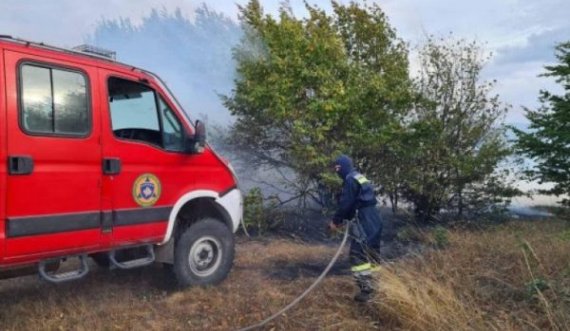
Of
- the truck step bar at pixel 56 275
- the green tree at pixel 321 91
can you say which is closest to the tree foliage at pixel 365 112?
the green tree at pixel 321 91

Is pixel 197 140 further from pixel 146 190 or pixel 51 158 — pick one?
pixel 51 158

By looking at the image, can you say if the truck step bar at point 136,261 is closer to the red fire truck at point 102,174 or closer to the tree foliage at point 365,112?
the red fire truck at point 102,174

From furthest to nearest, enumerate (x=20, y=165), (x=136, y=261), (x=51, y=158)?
1. (x=136, y=261)
2. (x=51, y=158)
3. (x=20, y=165)

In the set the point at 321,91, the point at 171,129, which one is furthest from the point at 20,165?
the point at 321,91

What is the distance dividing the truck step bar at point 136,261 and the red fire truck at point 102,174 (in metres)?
0.01

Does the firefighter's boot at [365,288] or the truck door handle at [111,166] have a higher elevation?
the truck door handle at [111,166]

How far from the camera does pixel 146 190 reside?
5164 millimetres

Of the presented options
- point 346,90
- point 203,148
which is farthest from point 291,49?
point 203,148

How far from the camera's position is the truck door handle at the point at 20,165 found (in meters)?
4.12

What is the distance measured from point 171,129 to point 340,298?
2.49 m

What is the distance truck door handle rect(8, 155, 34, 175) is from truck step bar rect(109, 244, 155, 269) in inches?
47.7

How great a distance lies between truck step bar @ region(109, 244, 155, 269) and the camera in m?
5.03

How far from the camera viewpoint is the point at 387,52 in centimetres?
1016

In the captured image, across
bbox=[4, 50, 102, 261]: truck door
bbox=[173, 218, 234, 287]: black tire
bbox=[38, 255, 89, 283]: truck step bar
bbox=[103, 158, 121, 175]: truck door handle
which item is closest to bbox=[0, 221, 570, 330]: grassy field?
bbox=[173, 218, 234, 287]: black tire
